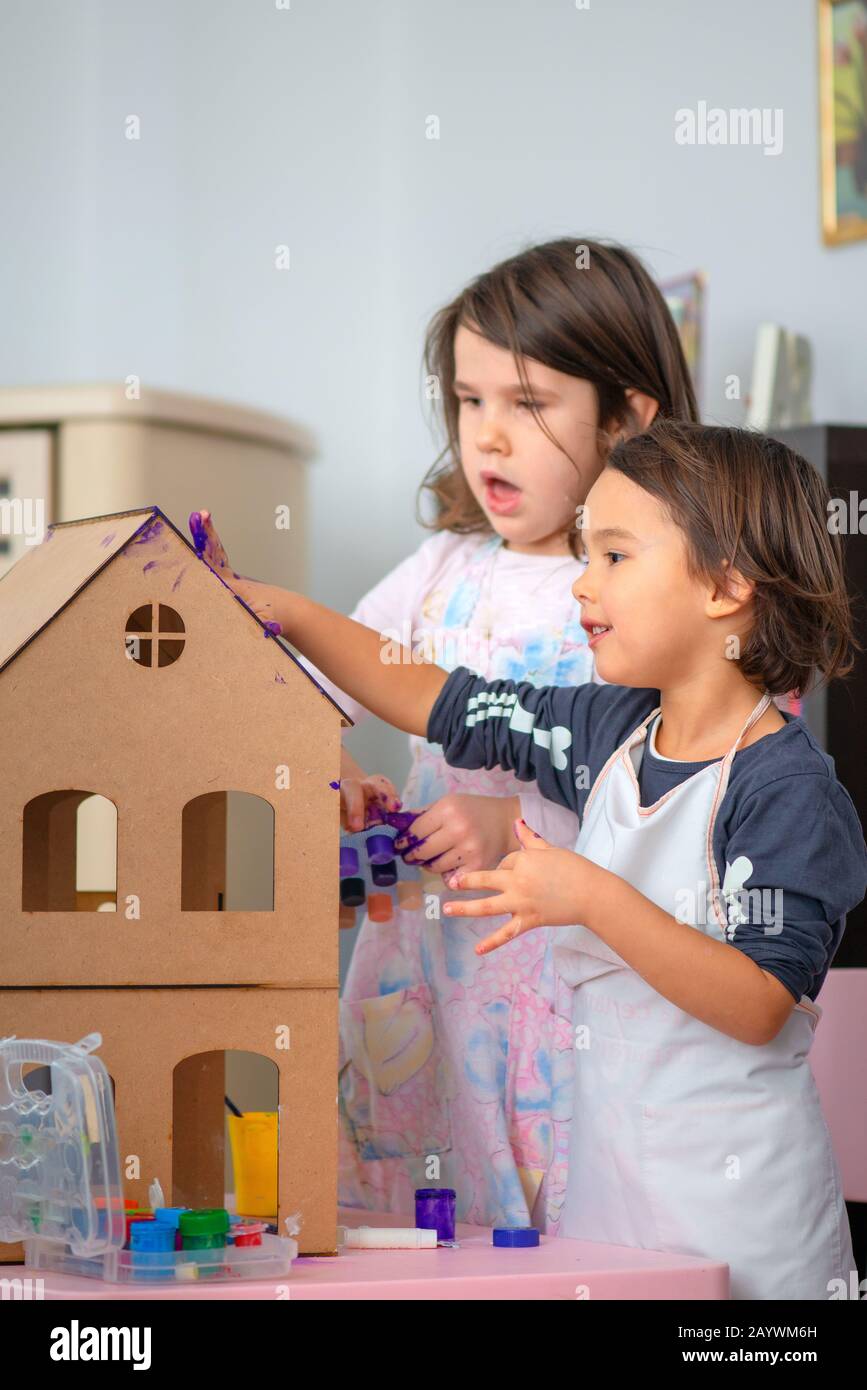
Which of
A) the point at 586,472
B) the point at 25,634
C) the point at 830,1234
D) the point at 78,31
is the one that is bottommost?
the point at 830,1234

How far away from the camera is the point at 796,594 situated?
996 mm

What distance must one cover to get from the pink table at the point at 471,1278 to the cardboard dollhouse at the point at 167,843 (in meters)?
0.06

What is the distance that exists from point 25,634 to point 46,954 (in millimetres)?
170

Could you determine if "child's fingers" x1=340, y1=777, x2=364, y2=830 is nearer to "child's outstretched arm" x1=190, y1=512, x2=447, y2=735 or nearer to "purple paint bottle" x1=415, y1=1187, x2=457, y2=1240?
"child's outstretched arm" x1=190, y1=512, x2=447, y2=735

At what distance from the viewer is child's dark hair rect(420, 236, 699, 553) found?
3.99ft

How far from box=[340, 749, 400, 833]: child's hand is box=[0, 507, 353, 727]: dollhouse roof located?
155mm

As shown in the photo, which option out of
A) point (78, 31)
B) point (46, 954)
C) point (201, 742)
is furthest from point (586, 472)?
point (78, 31)

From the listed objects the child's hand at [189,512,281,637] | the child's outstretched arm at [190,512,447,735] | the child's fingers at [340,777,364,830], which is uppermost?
the child's hand at [189,512,281,637]

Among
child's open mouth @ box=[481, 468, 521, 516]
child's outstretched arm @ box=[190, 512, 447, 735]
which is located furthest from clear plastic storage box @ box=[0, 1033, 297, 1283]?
child's open mouth @ box=[481, 468, 521, 516]

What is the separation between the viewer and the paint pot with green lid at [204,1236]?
76 cm
